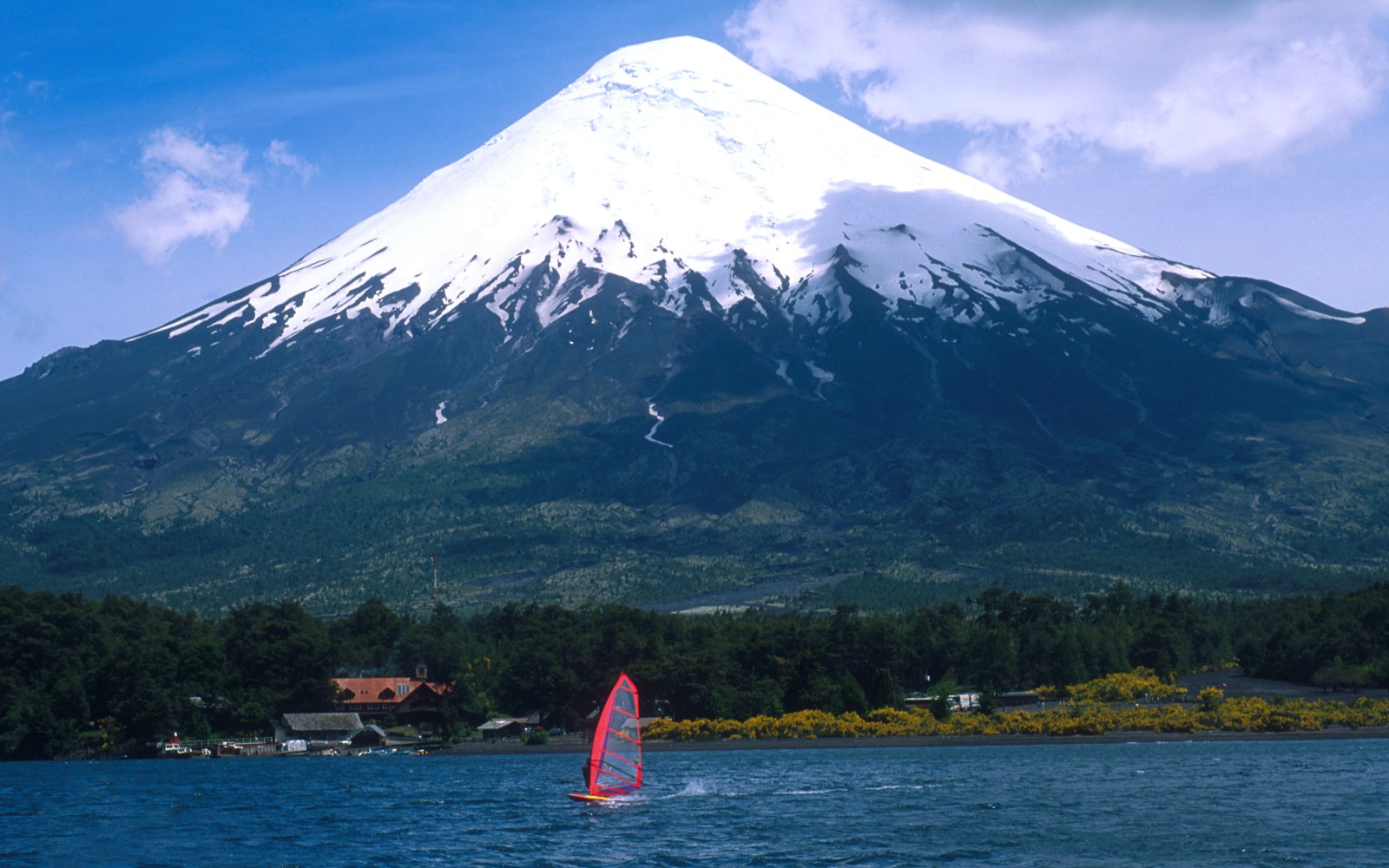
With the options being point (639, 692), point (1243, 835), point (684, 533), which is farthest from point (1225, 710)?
point (684, 533)

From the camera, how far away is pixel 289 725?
97.6m

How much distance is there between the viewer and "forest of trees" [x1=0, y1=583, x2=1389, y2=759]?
92.8 m

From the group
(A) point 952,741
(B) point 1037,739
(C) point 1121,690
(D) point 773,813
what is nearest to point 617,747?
(D) point 773,813

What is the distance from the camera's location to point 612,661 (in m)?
98.4

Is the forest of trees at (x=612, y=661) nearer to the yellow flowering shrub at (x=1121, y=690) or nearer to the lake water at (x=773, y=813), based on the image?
the yellow flowering shrub at (x=1121, y=690)

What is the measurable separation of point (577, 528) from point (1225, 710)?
115654 mm

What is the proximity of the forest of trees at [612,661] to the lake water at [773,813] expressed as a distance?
16.5 m

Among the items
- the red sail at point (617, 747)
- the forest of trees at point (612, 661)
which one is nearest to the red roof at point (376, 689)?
the forest of trees at point (612, 661)

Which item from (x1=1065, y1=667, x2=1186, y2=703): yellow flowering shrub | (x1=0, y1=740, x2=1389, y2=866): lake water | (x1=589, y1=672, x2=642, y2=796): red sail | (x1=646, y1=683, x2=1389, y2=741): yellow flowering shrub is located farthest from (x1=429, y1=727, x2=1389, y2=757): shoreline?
(x1=589, y1=672, x2=642, y2=796): red sail

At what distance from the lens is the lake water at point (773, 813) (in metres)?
44.5

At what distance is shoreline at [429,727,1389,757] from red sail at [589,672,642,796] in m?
23.6

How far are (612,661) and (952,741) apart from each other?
23032mm

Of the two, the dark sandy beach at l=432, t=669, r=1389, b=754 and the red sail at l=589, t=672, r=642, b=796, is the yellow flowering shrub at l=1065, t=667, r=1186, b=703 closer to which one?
the dark sandy beach at l=432, t=669, r=1389, b=754

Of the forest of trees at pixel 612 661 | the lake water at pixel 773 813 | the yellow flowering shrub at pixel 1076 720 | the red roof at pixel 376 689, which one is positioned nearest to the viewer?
the lake water at pixel 773 813
